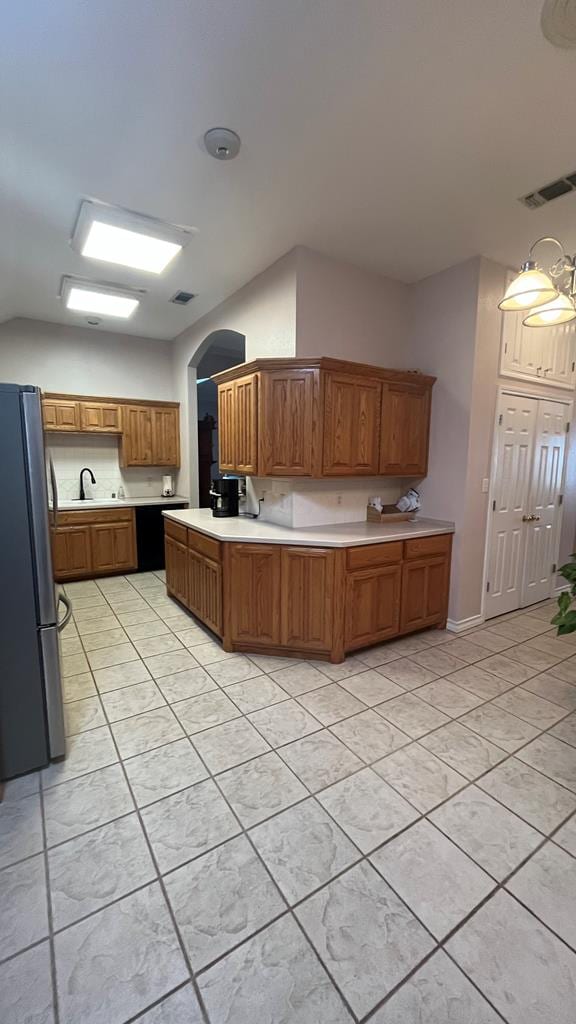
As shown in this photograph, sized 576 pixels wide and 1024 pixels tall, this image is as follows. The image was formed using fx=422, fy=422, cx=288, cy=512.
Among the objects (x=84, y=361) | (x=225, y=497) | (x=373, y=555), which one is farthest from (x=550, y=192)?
(x=84, y=361)

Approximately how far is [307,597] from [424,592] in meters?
1.09

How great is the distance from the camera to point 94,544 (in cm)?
502

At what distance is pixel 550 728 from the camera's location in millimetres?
2375

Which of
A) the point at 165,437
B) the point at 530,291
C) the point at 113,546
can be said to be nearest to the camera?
the point at 530,291

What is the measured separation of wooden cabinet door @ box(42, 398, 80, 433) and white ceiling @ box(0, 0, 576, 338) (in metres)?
1.92

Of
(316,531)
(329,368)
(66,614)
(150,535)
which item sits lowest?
(150,535)

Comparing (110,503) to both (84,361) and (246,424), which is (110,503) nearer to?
(84,361)

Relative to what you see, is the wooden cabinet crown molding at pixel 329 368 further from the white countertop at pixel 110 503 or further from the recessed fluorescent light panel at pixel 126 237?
the white countertop at pixel 110 503

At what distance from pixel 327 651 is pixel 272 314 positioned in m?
2.75

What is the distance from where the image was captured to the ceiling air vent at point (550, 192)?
2490mm

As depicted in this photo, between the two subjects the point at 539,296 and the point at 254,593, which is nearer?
the point at 539,296

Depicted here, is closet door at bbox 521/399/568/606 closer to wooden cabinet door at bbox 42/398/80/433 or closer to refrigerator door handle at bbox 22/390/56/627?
refrigerator door handle at bbox 22/390/56/627

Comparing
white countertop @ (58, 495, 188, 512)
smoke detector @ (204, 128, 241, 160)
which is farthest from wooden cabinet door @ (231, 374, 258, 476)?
white countertop @ (58, 495, 188, 512)

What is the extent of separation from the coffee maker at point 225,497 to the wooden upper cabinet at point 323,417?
0.79ft
